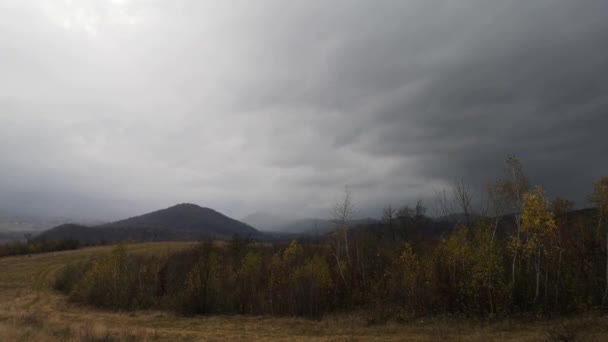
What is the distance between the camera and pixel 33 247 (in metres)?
84.9

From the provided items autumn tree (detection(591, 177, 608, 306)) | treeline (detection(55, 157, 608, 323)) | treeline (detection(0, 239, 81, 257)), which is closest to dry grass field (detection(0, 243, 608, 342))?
treeline (detection(55, 157, 608, 323))

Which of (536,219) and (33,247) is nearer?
(536,219)

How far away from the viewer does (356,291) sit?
29000mm

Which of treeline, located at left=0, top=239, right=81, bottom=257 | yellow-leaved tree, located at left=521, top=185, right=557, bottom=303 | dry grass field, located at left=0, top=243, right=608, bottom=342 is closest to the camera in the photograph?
dry grass field, located at left=0, top=243, right=608, bottom=342

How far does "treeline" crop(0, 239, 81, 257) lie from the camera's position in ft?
269

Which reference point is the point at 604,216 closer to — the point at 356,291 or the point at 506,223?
the point at 506,223

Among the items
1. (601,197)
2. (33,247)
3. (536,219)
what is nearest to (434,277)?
(536,219)

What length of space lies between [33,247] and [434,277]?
321 feet

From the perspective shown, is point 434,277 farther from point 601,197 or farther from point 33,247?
point 33,247

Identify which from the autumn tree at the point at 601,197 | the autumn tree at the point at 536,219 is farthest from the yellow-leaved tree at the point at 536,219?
the autumn tree at the point at 601,197

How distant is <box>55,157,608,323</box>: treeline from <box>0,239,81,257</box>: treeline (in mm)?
61493

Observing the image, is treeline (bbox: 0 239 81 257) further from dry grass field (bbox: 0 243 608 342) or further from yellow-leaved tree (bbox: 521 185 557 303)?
yellow-leaved tree (bbox: 521 185 557 303)

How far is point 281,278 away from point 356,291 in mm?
6557

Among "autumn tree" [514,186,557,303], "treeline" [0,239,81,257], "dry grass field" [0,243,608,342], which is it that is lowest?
"dry grass field" [0,243,608,342]
